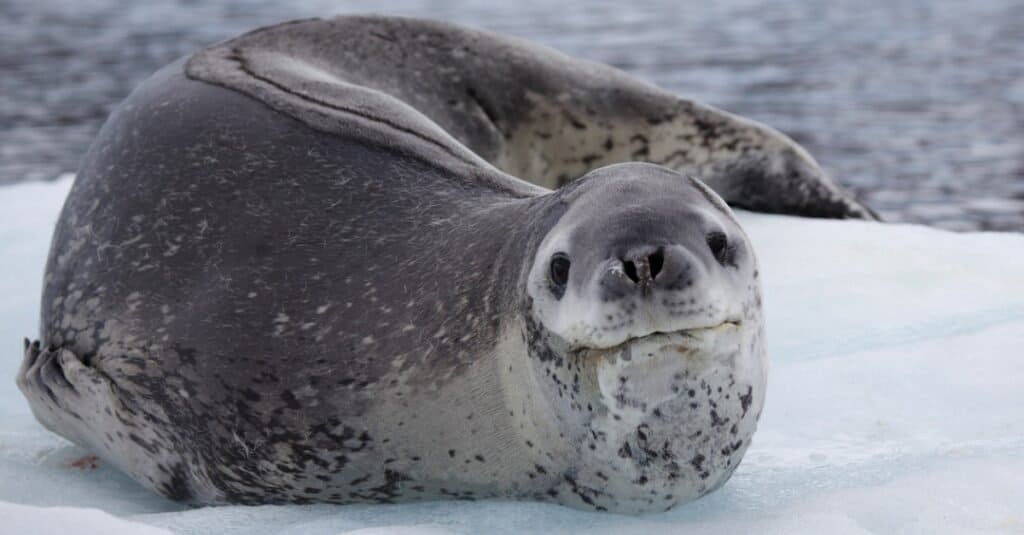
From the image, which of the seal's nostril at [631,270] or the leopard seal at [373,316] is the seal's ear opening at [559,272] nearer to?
the leopard seal at [373,316]

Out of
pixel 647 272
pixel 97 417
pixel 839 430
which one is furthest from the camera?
pixel 97 417

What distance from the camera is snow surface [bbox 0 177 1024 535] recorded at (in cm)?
267

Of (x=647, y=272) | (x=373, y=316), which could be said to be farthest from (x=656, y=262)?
Answer: (x=373, y=316)

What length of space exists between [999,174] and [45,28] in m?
11.2

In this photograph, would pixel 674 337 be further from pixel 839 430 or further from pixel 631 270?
pixel 839 430

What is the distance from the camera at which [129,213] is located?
139 inches

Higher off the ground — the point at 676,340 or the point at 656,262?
the point at 656,262

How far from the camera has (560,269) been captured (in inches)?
103

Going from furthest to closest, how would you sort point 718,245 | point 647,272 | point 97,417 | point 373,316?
point 97,417 < point 373,316 < point 718,245 < point 647,272

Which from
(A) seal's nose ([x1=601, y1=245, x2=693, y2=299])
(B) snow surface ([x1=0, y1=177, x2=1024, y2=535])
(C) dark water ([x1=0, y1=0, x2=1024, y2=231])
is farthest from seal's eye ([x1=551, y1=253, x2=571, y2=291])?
(C) dark water ([x1=0, y1=0, x2=1024, y2=231])

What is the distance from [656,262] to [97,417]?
1.47 metres

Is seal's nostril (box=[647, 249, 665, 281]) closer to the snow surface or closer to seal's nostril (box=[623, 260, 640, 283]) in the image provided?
seal's nostril (box=[623, 260, 640, 283])

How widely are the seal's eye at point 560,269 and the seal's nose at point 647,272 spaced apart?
165 millimetres

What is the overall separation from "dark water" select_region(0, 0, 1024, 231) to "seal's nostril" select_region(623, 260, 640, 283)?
4.06 metres
